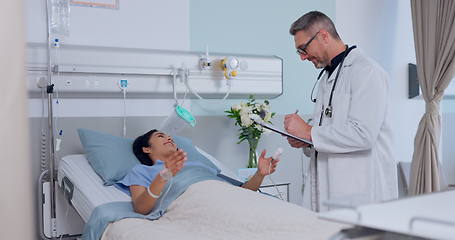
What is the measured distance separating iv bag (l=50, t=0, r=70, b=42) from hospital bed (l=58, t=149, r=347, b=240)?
2.70 feet

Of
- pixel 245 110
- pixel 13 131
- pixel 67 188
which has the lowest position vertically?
pixel 67 188

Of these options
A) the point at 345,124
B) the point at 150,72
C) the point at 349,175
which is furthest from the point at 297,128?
the point at 150,72

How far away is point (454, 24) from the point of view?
143 inches

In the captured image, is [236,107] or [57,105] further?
[236,107]

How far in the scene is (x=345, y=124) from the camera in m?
2.16

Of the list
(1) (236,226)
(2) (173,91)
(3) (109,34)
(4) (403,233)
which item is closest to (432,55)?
(2) (173,91)

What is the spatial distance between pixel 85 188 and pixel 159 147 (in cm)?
40

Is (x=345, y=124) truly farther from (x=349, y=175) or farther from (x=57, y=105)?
(x=57, y=105)

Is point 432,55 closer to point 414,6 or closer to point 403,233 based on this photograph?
point 414,6

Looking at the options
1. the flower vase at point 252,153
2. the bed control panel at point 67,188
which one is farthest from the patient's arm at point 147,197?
the flower vase at point 252,153

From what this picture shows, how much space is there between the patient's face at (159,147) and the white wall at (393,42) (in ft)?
5.92

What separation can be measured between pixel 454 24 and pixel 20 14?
359 centimetres

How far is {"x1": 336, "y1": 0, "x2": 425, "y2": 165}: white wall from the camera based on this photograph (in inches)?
143

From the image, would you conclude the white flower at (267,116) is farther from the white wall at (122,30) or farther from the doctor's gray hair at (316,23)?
the doctor's gray hair at (316,23)
